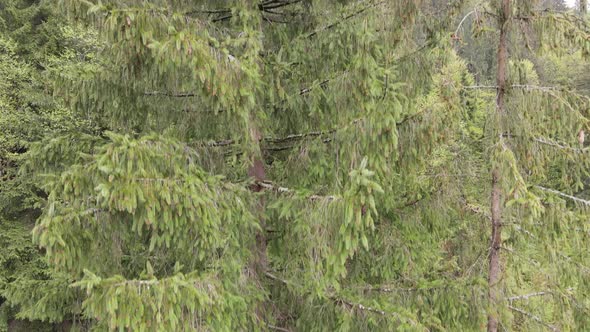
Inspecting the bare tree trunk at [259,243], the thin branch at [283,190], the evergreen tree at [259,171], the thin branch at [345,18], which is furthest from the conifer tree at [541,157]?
the bare tree trunk at [259,243]

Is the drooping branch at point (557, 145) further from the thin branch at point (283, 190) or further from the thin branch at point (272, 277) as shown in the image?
the thin branch at point (272, 277)

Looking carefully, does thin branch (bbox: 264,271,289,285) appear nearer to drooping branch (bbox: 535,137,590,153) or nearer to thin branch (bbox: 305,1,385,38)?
thin branch (bbox: 305,1,385,38)

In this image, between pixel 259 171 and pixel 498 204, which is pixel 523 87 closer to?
pixel 498 204

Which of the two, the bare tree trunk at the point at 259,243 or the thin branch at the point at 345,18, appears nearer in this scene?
the thin branch at the point at 345,18

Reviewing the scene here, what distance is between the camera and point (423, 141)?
150 inches

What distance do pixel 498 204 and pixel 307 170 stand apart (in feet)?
6.97

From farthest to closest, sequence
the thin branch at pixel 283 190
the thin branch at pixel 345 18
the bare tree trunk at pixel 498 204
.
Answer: the bare tree trunk at pixel 498 204 → the thin branch at pixel 345 18 → the thin branch at pixel 283 190

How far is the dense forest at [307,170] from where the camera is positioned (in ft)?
9.31

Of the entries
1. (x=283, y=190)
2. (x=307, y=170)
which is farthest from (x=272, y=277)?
(x=307, y=170)

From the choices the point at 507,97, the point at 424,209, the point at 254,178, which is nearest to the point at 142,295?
the point at 254,178

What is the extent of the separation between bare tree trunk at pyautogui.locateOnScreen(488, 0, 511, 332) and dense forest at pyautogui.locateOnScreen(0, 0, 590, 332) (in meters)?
0.02

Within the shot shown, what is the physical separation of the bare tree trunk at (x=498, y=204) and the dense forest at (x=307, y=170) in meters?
0.02

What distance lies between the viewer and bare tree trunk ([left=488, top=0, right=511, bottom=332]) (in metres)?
4.02

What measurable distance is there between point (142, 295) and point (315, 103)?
83.6 inches
